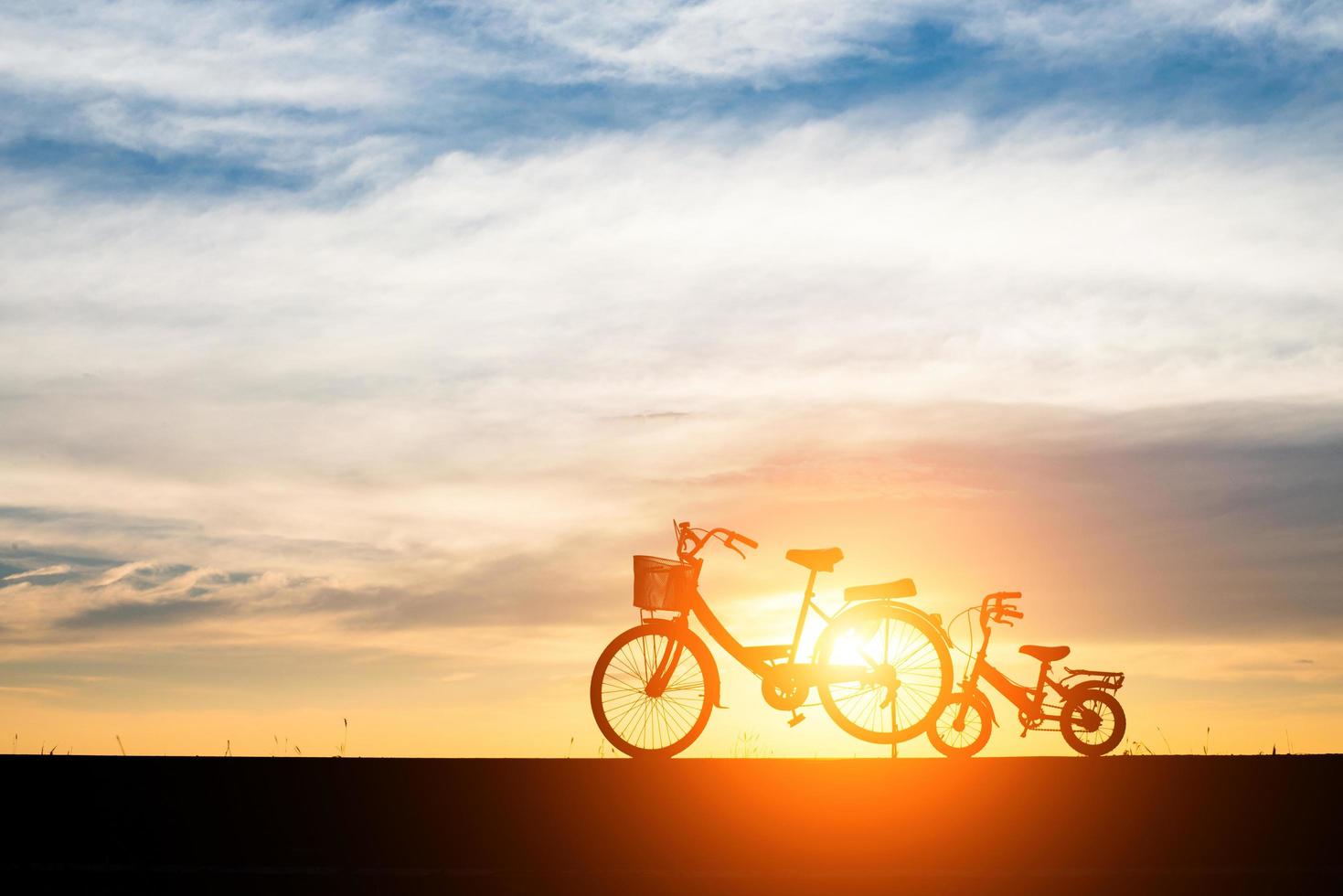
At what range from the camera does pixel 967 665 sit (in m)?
14.2

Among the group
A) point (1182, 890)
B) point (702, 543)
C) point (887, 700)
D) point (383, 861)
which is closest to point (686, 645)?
point (702, 543)

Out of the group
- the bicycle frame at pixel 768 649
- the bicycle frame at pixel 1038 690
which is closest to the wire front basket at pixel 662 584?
the bicycle frame at pixel 768 649

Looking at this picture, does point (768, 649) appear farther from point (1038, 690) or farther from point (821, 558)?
point (1038, 690)

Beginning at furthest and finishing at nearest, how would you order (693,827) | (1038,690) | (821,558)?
(1038,690)
(821,558)
(693,827)

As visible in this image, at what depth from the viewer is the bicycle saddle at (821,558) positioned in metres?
9.13

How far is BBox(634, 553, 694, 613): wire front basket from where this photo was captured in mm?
9312

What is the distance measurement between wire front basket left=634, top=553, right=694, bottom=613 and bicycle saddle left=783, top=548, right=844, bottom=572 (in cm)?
78

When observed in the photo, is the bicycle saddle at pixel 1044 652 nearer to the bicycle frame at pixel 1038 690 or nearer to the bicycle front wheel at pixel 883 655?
the bicycle frame at pixel 1038 690

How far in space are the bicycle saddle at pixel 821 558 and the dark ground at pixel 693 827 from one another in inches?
96.7

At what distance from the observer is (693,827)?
655 cm

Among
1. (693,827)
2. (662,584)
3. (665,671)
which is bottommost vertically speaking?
(693,827)

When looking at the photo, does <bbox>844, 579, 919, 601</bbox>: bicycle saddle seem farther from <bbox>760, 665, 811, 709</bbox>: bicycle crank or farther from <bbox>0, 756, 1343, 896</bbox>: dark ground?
<bbox>0, 756, 1343, 896</bbox>: dark ground

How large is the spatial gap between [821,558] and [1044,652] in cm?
655

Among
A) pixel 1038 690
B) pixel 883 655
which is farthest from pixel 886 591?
pixel 1038 690
